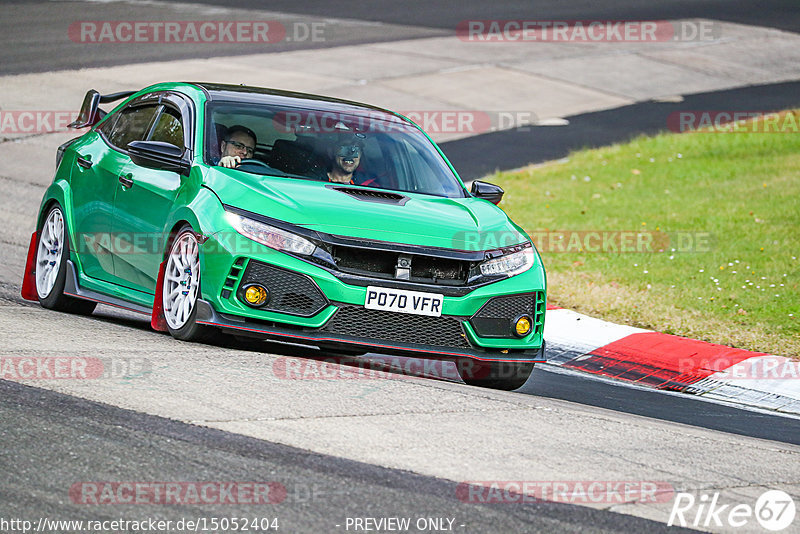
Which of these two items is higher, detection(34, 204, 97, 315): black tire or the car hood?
the car hood

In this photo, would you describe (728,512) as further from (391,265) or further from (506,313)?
(391,265)

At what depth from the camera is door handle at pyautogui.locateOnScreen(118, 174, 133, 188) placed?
8.22m

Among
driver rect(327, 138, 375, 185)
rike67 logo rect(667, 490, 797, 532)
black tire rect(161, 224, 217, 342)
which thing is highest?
driver rect(327, 138, 375, 185)

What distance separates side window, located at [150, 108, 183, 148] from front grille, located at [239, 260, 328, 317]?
5.01ft

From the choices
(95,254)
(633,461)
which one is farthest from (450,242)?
(95,254)

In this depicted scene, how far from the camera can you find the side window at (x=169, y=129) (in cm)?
826

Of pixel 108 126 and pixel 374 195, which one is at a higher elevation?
pixel 108 126

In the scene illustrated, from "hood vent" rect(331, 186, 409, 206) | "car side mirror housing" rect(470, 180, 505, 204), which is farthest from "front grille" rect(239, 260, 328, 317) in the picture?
"car side mirror housing" rect(470, 180, 505, 204)

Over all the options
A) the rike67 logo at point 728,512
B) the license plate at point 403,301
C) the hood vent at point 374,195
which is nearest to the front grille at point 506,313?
the license plate at point 403,301

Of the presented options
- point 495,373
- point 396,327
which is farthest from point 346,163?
point 495,373

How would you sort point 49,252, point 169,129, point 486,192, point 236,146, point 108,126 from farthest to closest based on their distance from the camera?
point 108,126, point 49,252, point 486,192, point 169,129, point 236,146

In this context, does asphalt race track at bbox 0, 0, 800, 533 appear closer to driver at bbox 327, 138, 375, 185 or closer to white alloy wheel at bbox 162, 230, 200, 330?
white alloy wheel at bbox 162, 230, 200, 330

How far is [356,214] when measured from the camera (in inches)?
286

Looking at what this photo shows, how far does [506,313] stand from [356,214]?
43.2 inches
